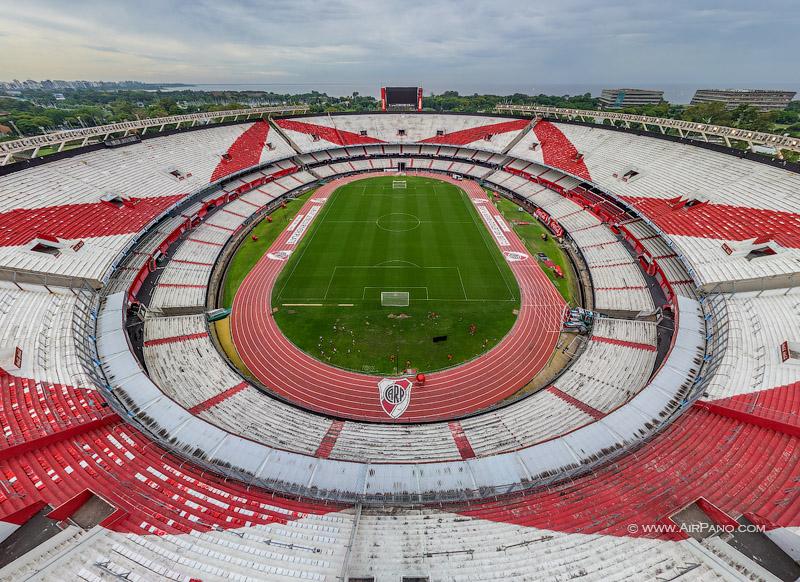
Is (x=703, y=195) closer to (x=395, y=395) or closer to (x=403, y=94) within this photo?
(x=395, y=395)

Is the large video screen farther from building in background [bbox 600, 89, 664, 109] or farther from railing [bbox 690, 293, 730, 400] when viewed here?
building in background [bbox 600, 89, 664, 109]

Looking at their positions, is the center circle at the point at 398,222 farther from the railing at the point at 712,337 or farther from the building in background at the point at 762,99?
the building in background at the point at 762,99

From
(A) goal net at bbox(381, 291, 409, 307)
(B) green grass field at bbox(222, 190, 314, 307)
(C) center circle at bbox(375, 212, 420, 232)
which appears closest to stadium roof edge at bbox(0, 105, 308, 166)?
(B) green grass field at bbox(222, 190, 314, 307)

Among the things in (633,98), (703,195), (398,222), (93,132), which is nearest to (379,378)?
(398,222)

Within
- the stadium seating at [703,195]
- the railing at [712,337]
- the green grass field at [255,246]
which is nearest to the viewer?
the railing at [712,337]

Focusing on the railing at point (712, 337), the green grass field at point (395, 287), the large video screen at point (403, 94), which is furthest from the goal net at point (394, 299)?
the large video screen at point (403, 94)

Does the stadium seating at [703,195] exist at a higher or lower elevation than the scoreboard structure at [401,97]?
lower

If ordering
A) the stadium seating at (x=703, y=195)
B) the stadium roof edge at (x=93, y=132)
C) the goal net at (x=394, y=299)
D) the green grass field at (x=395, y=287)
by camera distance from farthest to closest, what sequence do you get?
the stadium roof edge at (x=93, y=132) → the goal net at (x=394, y=299) → the green grass field at (x=395, y=287) → the stadium seating at (x=703, y=195)
